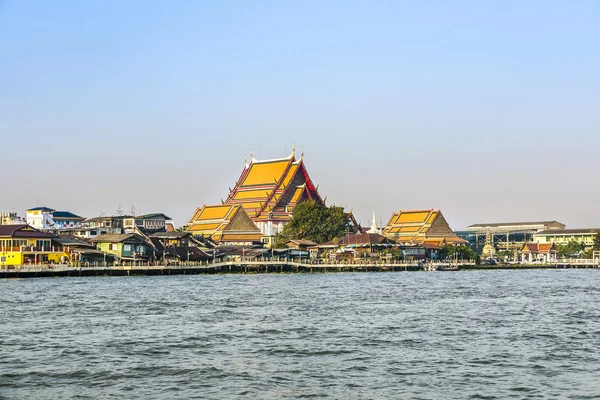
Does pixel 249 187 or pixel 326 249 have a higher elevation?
pixel 249 187

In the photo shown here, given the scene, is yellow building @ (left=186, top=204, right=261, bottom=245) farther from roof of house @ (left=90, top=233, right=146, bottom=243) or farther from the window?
the window

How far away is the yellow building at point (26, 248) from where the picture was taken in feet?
258

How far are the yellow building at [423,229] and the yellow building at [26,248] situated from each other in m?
59.0

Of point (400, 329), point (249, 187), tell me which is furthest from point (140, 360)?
point (249, 187)

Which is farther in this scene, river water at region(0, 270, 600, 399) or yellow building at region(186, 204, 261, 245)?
yellow building at region(186, 204, 261, 245)

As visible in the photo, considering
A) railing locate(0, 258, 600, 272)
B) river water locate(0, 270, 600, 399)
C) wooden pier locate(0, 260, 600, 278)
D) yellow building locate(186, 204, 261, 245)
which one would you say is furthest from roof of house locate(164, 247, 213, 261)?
river water locate(0, 270, 600, 399)

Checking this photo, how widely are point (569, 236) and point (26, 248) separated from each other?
109374mm

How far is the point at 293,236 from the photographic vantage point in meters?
113

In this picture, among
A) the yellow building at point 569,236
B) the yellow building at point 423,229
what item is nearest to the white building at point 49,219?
the yellow building at point 423,229

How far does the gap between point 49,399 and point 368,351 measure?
10650 mm

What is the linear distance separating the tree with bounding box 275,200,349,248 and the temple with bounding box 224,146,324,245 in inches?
264

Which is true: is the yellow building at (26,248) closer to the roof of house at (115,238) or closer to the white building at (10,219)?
the roof of house at (115,238)

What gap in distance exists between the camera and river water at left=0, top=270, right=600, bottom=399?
22.1 m

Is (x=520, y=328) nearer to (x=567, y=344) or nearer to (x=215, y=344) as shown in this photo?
(x=567, y=344)
